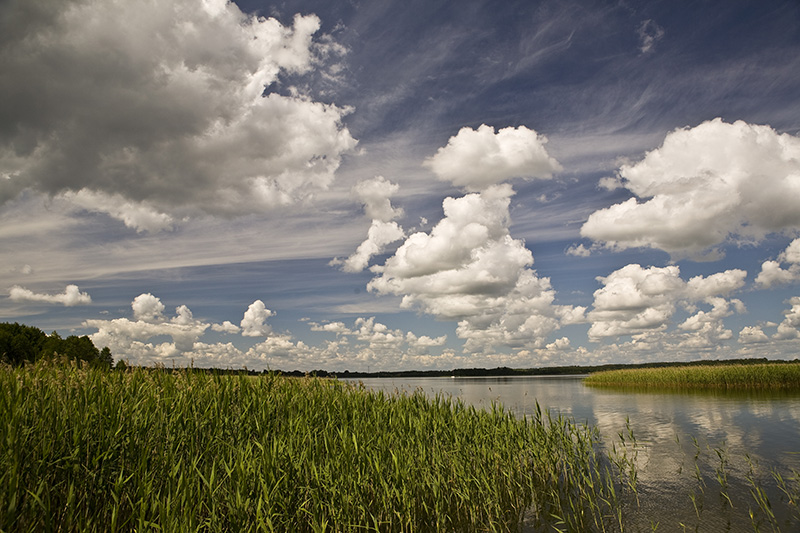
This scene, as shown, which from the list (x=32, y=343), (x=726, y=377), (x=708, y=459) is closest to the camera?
(x=708, y=459)

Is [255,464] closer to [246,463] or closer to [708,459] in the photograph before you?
[246,463]

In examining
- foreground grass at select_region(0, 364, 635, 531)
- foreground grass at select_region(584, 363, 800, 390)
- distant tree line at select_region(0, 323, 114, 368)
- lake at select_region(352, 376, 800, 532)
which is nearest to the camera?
foreground grass at select_region(0, 364, 635, 531)

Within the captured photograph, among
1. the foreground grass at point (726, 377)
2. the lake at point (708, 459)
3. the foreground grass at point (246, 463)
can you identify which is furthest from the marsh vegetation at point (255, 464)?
the foreground grass at point (726, 377)

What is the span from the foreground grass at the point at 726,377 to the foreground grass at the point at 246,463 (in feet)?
146

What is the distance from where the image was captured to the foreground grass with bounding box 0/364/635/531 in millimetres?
6531

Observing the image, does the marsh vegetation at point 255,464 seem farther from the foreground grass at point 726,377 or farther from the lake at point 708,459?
the foreground grass at point 726,377

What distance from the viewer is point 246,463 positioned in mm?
8023

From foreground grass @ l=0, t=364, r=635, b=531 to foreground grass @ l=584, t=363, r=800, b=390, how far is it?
146 feet

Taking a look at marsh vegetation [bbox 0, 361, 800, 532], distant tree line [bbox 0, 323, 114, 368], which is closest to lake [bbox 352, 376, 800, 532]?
marsh vegetation [bbox 0, 361, 800, 532]

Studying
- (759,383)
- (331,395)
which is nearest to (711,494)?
(331,395)

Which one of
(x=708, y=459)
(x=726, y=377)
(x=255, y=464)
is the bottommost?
(x=708, y=459)

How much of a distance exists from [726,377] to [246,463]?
5579 centimetres

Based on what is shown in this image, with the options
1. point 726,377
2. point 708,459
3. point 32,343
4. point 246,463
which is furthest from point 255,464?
point 32,343

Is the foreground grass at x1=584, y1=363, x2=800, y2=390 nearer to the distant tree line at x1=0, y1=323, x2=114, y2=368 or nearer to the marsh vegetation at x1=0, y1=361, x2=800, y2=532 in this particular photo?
the marsh vegetation at x1=0, y1=361, x2=800, y2=532
